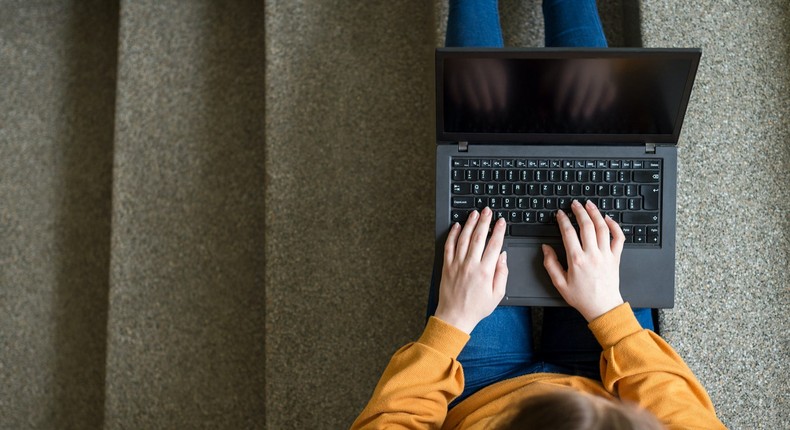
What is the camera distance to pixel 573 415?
631 mm

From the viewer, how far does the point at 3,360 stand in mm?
1439

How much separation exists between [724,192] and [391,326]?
1.97 feet

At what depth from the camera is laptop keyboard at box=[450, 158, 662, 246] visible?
93 centimetres

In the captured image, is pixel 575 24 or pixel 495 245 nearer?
pixel 495 245

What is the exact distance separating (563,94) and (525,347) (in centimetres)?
38

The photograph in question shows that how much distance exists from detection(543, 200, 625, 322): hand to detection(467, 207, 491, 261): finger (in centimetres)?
9

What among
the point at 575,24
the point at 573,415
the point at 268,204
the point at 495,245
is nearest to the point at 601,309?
the point at 495,245

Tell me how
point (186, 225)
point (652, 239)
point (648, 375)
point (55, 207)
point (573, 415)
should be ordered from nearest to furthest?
point (573, 415), point (648, 375), point (652, 239), point (186, 225), point (55, 207)

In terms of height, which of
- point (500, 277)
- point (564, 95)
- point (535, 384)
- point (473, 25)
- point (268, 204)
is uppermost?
point (473, 25)

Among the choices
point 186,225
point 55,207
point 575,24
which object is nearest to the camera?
point 575,24

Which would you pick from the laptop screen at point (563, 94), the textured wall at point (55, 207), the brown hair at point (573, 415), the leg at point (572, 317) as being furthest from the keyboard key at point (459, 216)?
the textured wall at point (55, 207)

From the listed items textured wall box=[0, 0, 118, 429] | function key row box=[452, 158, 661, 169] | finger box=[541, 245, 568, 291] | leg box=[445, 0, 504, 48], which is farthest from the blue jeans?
textured wall box=[0, 0, 118, 429]

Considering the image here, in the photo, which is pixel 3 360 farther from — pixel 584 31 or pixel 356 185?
pixel 584 31

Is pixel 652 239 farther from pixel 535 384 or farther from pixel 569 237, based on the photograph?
pixel 535 384
